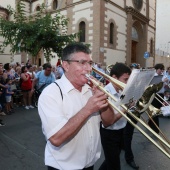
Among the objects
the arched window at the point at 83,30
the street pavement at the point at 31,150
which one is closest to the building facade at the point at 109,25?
the arched window at the point at 83,30

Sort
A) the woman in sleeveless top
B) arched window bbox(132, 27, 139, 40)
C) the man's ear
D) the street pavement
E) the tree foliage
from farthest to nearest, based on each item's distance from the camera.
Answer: arched window bbox(132, 27, 139, 40) → the tree foliage → the woman in sleeveless top → the street pavement → the man's ear

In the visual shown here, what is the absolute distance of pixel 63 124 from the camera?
175 centimetres

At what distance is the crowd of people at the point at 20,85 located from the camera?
786 cm

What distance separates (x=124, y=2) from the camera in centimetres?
1958

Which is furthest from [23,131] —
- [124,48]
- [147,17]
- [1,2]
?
[1,2]

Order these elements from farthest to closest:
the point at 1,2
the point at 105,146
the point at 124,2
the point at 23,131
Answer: the point at 1,2 < the point at 124,2 < the point at 23,131 < the point at 105,146

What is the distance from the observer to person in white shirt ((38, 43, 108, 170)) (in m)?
1.74

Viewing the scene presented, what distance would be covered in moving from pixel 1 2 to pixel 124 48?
48.2 feet

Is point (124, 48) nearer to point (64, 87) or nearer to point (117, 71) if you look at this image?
point (117, 71)

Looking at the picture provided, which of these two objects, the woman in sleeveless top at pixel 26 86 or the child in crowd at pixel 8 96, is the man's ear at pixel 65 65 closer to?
the child in crowd at pixel 8 96

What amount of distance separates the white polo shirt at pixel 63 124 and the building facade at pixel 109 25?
43.7ft

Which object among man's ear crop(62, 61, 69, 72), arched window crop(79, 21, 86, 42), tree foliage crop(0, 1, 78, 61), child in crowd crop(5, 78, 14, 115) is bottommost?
child in crowd crop(5, 78, 14, 115)

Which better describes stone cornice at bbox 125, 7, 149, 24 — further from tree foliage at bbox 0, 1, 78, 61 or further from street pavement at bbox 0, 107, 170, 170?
street pavement at bbox 0, 107, 170, 170

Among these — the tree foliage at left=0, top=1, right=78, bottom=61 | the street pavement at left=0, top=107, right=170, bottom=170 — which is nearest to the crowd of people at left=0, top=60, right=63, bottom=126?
the street pavement at left=0, top=107, right=170, bottom=170
